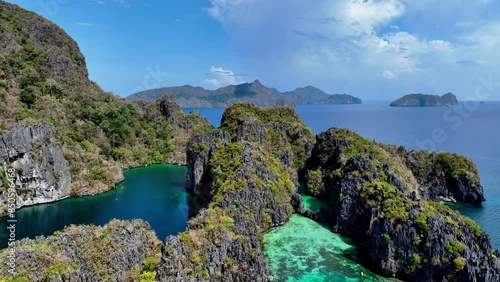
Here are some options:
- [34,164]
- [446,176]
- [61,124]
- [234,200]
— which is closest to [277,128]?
[446,176]

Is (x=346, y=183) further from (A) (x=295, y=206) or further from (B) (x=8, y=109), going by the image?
(B) (x=8, y=109)

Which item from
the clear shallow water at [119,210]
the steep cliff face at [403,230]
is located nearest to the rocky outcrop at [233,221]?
the clear shallow water at [119,210]

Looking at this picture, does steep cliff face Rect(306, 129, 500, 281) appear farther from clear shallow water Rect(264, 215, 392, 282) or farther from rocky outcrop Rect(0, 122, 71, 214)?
rocky outcrop Rect(0, 122, 71, 214)

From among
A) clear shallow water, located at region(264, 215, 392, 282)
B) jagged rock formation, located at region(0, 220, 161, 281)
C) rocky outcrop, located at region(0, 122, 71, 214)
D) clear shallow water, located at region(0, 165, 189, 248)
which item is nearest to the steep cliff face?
clear shallow water, located at region(264, 215, 392, 282)

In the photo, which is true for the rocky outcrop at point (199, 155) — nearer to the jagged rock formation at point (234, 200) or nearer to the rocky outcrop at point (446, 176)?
the jagged rock formation at point (234, 200)

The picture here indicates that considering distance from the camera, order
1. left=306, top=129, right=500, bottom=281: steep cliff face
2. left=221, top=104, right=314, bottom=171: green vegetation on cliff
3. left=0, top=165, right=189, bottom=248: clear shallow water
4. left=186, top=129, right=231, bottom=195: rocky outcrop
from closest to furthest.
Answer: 1. left=306, top=129, right=500, bottom=281: steep cliff face
2. left=0, top=165, right=189, bottom=248: clear shallow water
3. left=186, top=129, right=231, bottom=195: rocky outcrop
4. left=221, top=104, right=314, bottom=171: green vegetation on cliff

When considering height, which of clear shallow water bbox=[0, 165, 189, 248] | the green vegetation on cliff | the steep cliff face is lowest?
clear shallow water bbox=[0, 165, 189, 248]

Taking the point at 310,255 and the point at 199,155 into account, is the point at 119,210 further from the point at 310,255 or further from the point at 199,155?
the point at 310,255

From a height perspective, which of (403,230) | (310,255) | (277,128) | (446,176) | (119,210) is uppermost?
(277,128)
